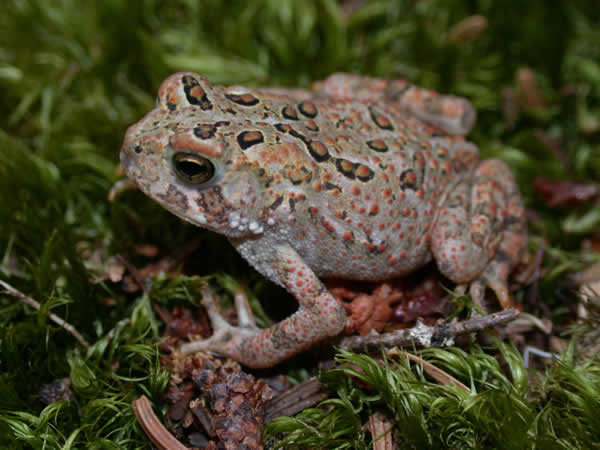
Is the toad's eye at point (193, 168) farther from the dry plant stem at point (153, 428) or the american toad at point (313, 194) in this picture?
the dry plant stem at point (153, 428)

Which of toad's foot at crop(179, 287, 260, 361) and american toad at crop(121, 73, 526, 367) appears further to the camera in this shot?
toad's foot at crop(179, 287, 260, 361)

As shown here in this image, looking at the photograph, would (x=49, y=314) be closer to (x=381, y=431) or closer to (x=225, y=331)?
(x=225, y=331)

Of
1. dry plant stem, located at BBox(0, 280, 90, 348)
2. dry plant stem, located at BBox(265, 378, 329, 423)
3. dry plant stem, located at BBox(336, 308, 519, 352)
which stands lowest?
dry plant stem, located at BBox(265, 378, 329, 423)

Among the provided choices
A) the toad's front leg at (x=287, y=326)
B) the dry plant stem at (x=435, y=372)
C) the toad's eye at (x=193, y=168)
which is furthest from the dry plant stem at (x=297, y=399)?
the toad's eye at (x=193, y=168)

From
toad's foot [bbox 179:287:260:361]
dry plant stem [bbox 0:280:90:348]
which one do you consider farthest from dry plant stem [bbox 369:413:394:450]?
dry plant stem [bbox 0:280:90:348]

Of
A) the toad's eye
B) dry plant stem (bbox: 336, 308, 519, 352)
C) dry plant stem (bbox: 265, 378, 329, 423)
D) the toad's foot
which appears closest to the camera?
the toad's eye

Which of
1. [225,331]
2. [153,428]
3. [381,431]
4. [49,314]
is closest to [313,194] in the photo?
[225,331]

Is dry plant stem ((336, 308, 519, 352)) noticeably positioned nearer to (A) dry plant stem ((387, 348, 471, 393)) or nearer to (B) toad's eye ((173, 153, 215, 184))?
(A) dry plant stem ((387, 348, 471, 393))
